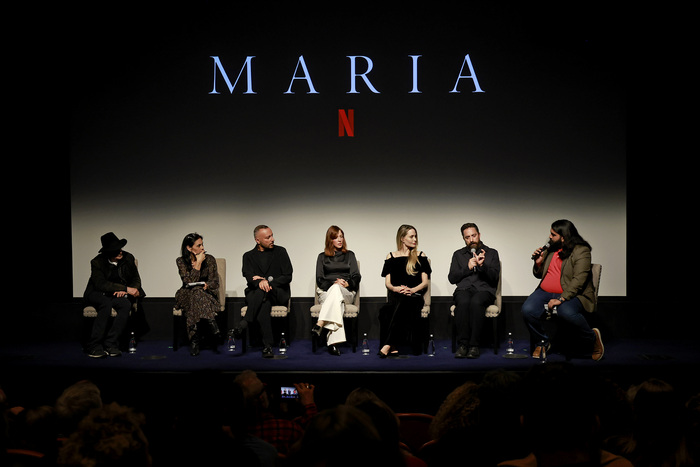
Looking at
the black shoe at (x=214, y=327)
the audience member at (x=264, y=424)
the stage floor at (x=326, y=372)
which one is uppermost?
the audience member at (x=264, y=424)

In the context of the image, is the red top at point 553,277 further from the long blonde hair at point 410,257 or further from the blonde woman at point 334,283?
the blonde woman at point 334,283

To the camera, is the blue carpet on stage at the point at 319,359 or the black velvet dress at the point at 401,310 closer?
the blue carpet on stage at the point at 319,359

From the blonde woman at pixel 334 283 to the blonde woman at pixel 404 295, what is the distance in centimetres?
33

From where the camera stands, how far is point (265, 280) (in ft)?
19.6

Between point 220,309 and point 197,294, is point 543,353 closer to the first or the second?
point 220,309

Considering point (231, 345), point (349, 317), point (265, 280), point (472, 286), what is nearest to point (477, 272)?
point (472, 286)

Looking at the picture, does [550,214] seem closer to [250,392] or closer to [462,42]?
[462,42]

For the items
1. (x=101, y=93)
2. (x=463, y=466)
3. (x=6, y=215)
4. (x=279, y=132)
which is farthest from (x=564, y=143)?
(x=6, y=215)

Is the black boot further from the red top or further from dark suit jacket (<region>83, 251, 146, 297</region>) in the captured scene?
the red top

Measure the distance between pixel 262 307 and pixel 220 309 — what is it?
0.38 m

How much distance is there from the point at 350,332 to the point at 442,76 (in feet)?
8.84

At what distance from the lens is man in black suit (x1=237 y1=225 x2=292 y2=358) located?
587 cm

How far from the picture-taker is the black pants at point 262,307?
5.85 m

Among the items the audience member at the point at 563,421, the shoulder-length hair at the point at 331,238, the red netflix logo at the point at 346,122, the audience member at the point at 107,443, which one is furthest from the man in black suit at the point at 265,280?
the audience member at the point at 563,421
